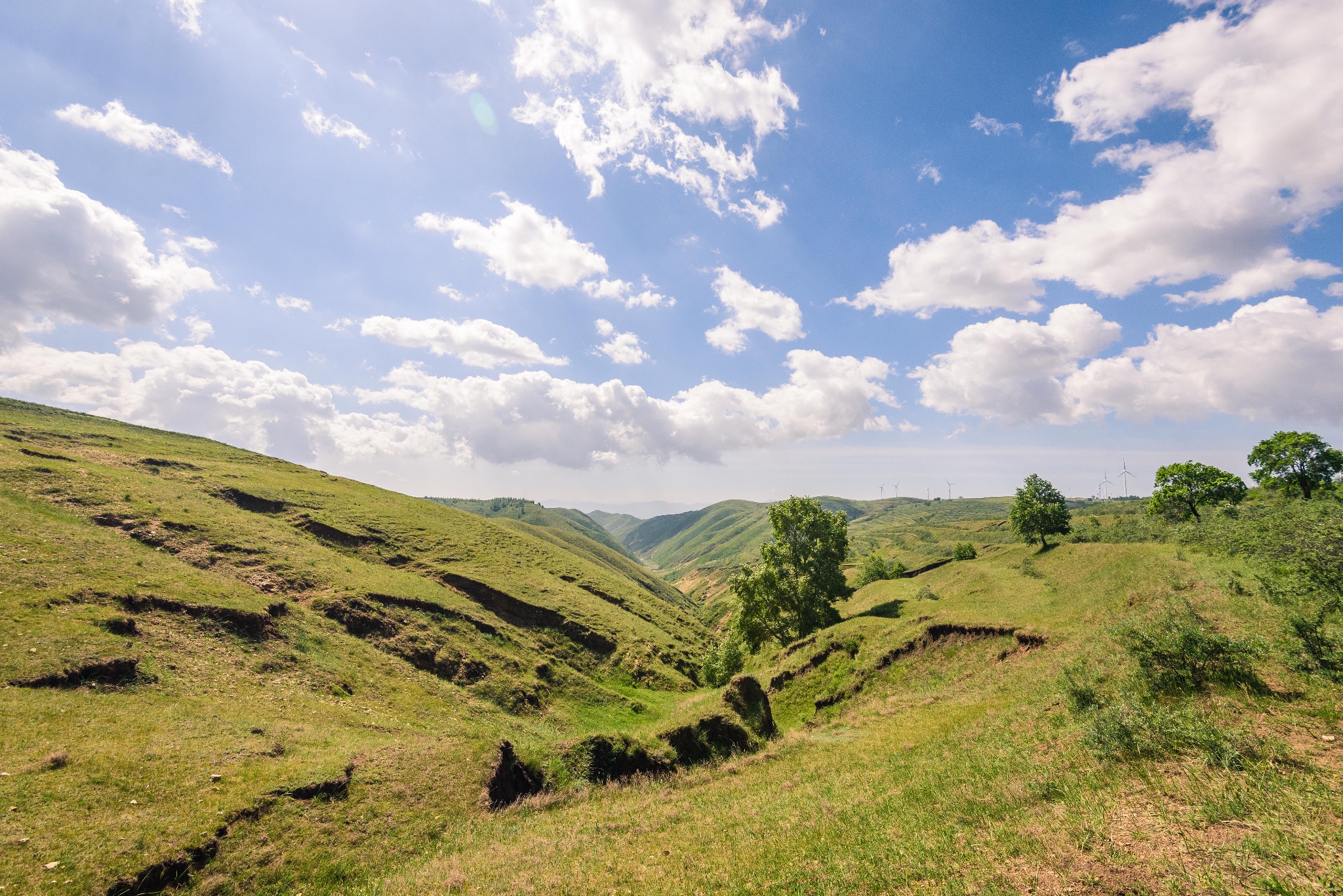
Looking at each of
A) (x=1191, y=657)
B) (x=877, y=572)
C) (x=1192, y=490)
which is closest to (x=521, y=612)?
(x=1191, y=657)

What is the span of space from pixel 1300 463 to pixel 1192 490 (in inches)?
478

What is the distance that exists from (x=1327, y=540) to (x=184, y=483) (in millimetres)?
100259

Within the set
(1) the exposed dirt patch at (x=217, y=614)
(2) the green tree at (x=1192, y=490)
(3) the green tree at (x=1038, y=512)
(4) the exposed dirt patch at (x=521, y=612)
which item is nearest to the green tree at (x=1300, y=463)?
(2) the green tree at (x=1192, y=490)

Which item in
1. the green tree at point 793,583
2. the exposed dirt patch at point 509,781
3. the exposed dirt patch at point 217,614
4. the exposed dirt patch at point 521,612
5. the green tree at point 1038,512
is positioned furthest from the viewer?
the green tree at point 1038,512

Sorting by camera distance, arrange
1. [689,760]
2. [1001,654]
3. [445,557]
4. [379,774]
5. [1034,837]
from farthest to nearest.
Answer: [445,557] < [1001,654] < [689,760] < [379,774] < [1034,837]

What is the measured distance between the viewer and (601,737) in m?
22.6

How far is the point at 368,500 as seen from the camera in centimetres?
7325

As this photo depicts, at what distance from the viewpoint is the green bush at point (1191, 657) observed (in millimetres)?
14344

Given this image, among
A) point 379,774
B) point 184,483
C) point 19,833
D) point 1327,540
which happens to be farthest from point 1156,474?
point 184,483

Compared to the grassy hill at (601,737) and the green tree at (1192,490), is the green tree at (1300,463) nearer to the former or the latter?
the green tree at (1192,490)

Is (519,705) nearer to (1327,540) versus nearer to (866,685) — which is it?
(866,685)

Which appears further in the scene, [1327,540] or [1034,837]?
[1327,540]

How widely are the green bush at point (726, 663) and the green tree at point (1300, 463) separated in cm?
8546

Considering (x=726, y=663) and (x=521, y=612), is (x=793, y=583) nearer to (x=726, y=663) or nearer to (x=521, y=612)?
(x=726, y=663)
